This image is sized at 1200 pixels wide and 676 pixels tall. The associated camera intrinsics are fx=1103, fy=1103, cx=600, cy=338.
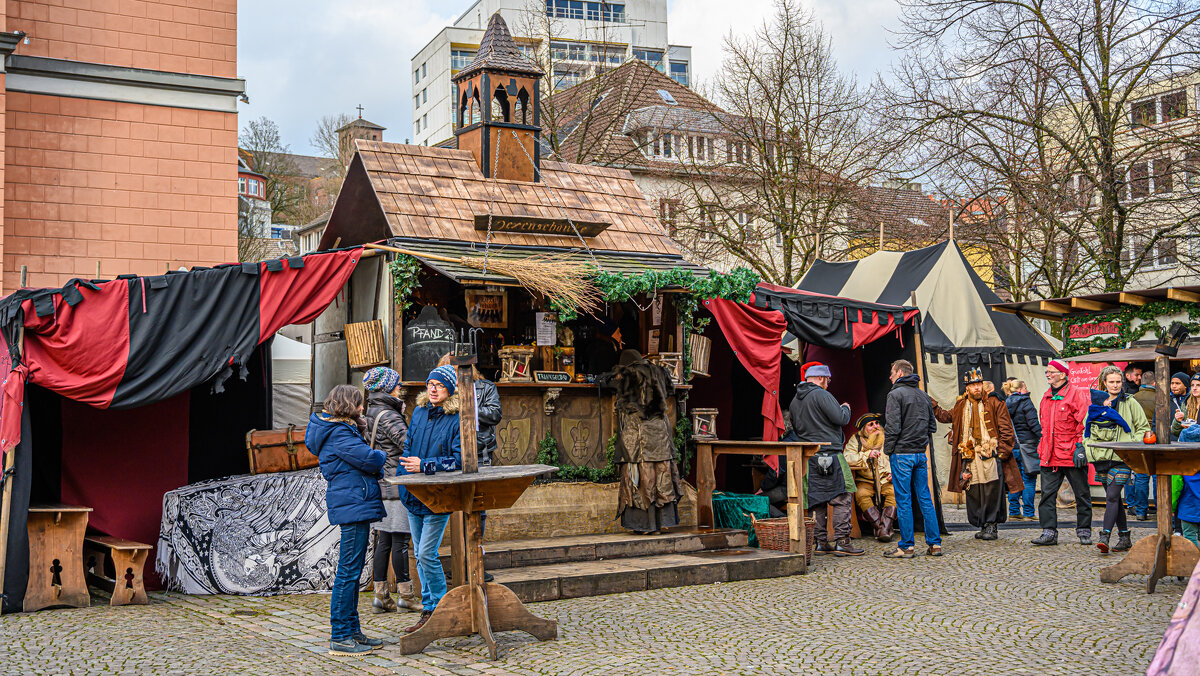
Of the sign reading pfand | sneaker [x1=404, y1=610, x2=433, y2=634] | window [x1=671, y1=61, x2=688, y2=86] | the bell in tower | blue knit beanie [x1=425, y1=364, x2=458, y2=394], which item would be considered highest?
window [x1=671, y1=61, x2=688, y2=86]

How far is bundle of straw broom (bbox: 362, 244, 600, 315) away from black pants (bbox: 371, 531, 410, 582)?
2.38m

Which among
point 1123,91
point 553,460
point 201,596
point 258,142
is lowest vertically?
point 201,596

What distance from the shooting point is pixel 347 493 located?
6754 millimetres

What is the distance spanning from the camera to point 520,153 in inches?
470

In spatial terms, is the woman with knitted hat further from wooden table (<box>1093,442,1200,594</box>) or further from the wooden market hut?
wooden table (<box>1093,442,1200,594</box>)

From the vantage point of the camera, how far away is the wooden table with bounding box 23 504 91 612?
8.39 meters

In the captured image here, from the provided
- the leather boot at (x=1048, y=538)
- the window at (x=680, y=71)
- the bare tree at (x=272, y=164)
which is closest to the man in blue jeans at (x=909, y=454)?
the leather boot at (x=1048, y=538)

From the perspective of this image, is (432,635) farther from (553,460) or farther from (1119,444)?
(1119,444)

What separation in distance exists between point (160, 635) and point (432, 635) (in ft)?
6.73

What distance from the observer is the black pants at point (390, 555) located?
8.43 metres

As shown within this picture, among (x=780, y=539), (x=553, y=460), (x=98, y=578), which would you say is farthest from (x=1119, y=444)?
(x=98, y=578)

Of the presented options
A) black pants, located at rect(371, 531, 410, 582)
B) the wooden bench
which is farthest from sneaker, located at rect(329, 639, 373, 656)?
the wooden bench

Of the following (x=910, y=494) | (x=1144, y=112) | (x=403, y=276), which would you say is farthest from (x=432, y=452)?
(x=1144, y=112)

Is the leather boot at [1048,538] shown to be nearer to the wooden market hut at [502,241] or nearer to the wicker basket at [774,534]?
the wicker basket at [774,534]
